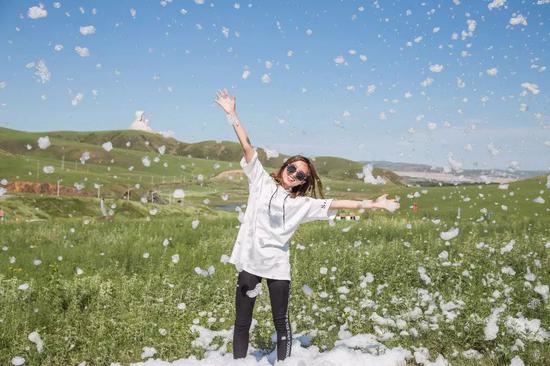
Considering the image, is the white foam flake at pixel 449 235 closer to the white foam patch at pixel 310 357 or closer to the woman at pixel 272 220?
the white foam patch at pixel 310 357

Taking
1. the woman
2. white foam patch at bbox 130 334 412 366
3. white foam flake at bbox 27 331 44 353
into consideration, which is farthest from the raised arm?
white foam flake at bbox 27 331 44 353

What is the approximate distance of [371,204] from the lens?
4500mm

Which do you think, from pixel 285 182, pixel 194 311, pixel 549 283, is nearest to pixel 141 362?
pixel 194 311

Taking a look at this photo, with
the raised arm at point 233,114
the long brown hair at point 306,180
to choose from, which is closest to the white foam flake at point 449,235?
the long brown hair at point 306,180

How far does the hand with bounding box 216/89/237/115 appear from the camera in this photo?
4.38 meters

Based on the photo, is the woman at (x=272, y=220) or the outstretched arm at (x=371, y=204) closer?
the outstretched arm at (x=371, y=204)

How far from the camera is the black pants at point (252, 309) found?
462cm

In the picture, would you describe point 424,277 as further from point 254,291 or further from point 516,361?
point 254,291

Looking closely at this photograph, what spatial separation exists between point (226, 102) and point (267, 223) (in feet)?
3.88

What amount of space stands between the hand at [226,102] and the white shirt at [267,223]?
0.45 meters

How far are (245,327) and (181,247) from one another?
6.61m

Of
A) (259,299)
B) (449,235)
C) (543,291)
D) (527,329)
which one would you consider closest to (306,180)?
(527,329)

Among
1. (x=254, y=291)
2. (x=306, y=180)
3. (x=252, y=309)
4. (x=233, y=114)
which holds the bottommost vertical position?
(x=252, y=309)

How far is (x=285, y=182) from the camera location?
4816mm
